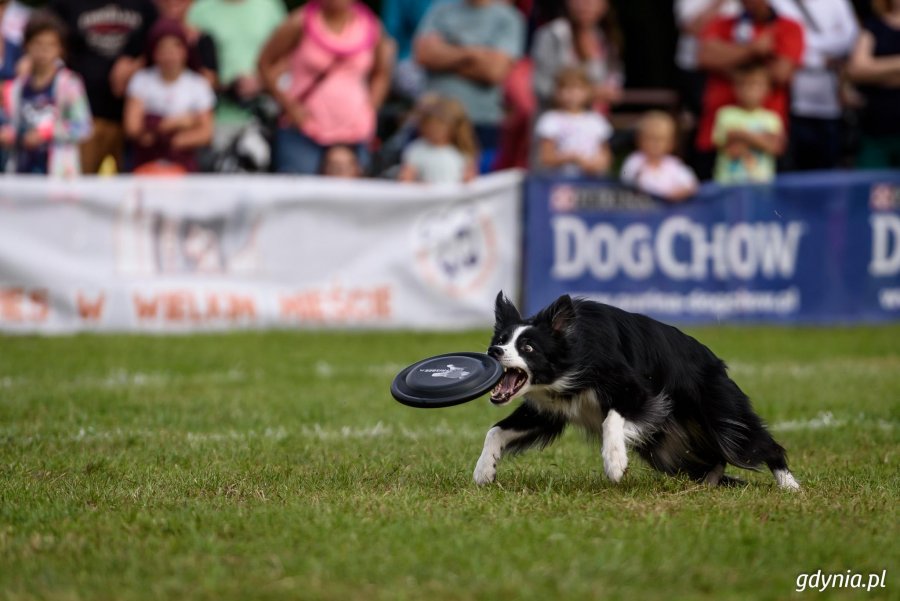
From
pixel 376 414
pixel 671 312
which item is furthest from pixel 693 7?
pixel 376 414

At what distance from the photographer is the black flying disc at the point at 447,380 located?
17.9 feet

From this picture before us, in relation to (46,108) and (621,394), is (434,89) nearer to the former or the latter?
(46,108)

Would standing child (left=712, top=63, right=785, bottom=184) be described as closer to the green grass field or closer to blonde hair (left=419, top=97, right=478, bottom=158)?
blonde hair (left=419, top=97, right=478, bottom=158)

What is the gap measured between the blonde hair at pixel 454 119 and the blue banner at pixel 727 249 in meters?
0.81

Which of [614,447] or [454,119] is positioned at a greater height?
[454,119]

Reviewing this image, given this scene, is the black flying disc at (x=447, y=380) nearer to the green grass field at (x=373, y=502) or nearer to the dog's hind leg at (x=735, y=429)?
the green grass field at (x=373, y=502)

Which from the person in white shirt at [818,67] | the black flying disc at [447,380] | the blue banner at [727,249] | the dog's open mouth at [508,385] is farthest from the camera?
the person in white shirt at [818,67]

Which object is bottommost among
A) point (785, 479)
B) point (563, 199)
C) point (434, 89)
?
point (785, 479)

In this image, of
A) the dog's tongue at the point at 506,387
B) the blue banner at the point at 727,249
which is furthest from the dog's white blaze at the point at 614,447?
the blue banner at the point at 727,249

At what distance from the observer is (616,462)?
5.62 meters

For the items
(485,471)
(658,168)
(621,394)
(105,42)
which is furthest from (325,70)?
(621,394)

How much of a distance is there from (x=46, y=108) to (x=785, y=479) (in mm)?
8590

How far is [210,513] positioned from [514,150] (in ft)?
32.5

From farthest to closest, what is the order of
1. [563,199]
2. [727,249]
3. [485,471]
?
1. [727,249]
2. [563,199]
3. [485,471]
